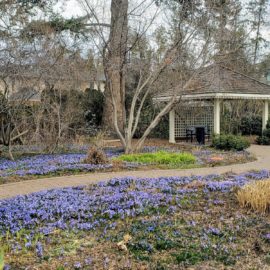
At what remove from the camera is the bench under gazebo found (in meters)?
18.4

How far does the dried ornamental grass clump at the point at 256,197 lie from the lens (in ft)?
19.5

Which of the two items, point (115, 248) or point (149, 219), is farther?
point (149, 219)

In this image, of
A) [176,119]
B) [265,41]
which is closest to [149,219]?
[176,119]

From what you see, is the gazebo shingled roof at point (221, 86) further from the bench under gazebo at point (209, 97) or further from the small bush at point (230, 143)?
the small bush at point (230, 143)

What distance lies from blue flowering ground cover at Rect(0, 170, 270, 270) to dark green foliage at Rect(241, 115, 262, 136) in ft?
52.7

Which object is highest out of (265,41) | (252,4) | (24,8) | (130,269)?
(252,4)

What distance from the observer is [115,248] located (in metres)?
4.63

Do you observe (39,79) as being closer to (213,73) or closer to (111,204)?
(111,204)

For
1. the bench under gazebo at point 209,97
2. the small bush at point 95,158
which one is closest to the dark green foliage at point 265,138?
the bench under gazebo at point 209,97

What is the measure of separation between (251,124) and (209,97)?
566cm

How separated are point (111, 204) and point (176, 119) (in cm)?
1607

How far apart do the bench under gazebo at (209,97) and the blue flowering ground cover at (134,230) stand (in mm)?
9685

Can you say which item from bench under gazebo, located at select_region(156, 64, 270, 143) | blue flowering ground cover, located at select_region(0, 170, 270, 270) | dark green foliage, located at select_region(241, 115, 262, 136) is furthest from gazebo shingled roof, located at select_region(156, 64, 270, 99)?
blue flowering ground cover, located at select_region(0, 170, 270, 270)

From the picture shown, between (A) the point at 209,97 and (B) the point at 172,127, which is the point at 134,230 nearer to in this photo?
(A) the point at 209,97
